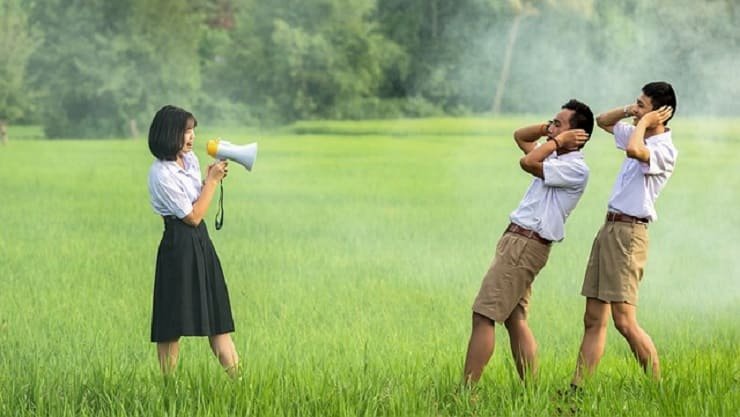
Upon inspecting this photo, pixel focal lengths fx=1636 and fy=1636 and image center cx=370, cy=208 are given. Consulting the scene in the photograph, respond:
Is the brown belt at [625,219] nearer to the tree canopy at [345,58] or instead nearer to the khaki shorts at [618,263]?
the khaki shorts at [618,263]

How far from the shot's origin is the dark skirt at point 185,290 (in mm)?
6656

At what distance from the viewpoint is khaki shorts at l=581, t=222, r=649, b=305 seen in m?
6.73

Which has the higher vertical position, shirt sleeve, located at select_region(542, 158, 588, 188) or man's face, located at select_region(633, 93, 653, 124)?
man's face, located at select_region(633, 93, 653, 124)

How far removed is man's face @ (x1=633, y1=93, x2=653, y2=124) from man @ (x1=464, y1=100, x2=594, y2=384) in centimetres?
28

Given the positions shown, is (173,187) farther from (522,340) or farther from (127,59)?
(127,59)

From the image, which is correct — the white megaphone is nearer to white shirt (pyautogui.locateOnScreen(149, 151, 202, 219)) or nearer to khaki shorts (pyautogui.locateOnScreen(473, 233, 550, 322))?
white shirt (pyautogui.locateOnScreen(149, 151, 202, 219))

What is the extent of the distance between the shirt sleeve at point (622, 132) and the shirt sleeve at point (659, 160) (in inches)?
4.7

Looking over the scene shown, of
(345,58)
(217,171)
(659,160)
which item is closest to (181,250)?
(217,171)

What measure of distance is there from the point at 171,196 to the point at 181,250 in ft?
0.75

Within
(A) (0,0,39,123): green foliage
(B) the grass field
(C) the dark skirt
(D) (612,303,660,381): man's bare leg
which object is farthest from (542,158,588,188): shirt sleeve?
(A) (0,0,39,123): green foliage

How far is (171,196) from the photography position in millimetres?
6613

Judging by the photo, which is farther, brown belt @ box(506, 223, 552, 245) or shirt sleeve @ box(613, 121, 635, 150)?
shirt sleeve @ box(613, 121, 635, 150)

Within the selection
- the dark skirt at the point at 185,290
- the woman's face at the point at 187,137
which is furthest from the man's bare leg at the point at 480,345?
the woman's face at the point at 187,137

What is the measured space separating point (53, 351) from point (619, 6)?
9.74 m
